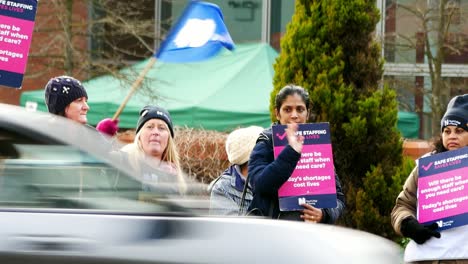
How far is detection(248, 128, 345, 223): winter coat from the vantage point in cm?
671

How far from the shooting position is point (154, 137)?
7484 millimetres

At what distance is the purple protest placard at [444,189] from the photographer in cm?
693

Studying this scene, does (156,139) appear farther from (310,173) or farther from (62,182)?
(62,182)

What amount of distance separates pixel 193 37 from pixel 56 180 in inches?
202

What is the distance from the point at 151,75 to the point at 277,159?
10629mm

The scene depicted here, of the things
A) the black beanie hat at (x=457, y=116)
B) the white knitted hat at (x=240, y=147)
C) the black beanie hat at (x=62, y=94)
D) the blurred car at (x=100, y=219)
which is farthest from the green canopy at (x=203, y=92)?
the blurred car at (x=100, y=219)

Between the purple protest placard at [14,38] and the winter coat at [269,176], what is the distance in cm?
196

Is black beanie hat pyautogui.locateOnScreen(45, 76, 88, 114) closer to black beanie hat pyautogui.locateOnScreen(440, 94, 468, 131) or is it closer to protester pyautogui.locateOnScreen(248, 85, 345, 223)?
protester pyautogui.locateOnScreen(248, 85, 345, 223)

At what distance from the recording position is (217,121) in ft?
49.7

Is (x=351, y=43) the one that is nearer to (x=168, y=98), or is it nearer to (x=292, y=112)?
(x=292, y=112)

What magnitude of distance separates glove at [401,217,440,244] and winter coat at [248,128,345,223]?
0.43m

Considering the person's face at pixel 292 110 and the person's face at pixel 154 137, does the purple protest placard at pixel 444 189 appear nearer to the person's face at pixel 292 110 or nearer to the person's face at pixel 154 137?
the person's face at pixel 292 110

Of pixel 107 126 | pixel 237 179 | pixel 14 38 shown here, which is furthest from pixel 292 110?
pixel 14 38

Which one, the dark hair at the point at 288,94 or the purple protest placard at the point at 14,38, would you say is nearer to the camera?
the dark hair at the point at 288,94
